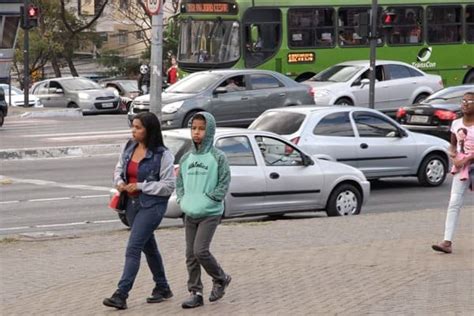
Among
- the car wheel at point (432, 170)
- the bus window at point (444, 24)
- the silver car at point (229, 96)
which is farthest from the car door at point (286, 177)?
the bus window at point (444, 24)

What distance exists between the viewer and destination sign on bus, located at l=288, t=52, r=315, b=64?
3325 centimetres

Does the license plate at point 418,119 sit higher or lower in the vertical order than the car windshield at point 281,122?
lower

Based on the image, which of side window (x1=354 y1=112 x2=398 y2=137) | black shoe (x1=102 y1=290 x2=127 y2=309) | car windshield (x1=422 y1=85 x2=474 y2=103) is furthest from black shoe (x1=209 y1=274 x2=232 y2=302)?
car windshield (x1=422 y1=85 x2=474 y2=103)

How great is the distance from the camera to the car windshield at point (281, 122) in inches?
725

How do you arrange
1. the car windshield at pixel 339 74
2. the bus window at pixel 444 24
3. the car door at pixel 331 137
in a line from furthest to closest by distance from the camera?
1. the bus window at pixel 444 24
2. the car windshield at pixel 339 74
3. the car door at pixel 331 137

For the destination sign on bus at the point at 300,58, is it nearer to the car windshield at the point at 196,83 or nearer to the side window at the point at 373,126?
the car windshield at the point at 196,83

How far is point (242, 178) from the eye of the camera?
14914mm

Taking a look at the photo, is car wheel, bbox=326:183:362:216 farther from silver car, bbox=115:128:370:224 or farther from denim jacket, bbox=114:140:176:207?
denim jacket, bbox=114:140:176:207

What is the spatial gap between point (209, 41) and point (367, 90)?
Result: 213 inches

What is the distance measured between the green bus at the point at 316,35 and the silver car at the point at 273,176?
15791 mm

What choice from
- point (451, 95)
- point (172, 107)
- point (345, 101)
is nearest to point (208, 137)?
point (172, 107)

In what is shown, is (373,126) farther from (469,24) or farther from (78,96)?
(78,96)

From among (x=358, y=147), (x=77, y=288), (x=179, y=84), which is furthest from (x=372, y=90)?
(x=77, y=288)

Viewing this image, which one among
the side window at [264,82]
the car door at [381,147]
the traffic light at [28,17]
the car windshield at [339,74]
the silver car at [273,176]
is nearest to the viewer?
the silver car at [273,176]
